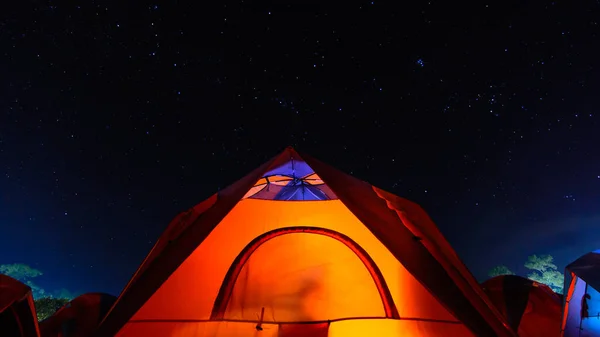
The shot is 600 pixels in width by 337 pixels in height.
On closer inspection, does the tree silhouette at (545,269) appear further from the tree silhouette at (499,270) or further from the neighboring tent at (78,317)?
the neighboring tent at (78,317)

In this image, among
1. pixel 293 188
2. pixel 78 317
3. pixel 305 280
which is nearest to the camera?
pixel 305 280

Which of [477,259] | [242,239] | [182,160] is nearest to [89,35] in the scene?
[182,160]

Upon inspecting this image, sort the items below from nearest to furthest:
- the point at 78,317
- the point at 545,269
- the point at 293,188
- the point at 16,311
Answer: the point at 16,311
the point at 78,317
the point at 293,188
the point at 545,269

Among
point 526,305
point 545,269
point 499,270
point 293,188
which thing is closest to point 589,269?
point 526,305

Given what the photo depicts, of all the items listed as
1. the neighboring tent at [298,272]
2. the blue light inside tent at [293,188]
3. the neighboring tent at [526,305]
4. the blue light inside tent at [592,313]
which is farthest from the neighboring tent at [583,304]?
the blue light inside tent at [293,188]

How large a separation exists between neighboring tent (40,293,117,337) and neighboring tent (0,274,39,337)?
838 mm

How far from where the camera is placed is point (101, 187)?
895 inches

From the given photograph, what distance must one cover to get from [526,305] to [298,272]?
3.48 meters

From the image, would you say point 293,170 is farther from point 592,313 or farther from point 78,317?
point 592,313

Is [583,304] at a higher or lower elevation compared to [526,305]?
lower

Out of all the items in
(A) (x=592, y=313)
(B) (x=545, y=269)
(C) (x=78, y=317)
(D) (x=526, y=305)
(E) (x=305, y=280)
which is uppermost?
(B) (x=545, y=269)

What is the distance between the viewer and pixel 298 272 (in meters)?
4.02

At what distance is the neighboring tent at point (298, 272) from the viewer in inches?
136

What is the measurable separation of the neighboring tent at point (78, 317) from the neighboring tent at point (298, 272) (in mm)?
1279
